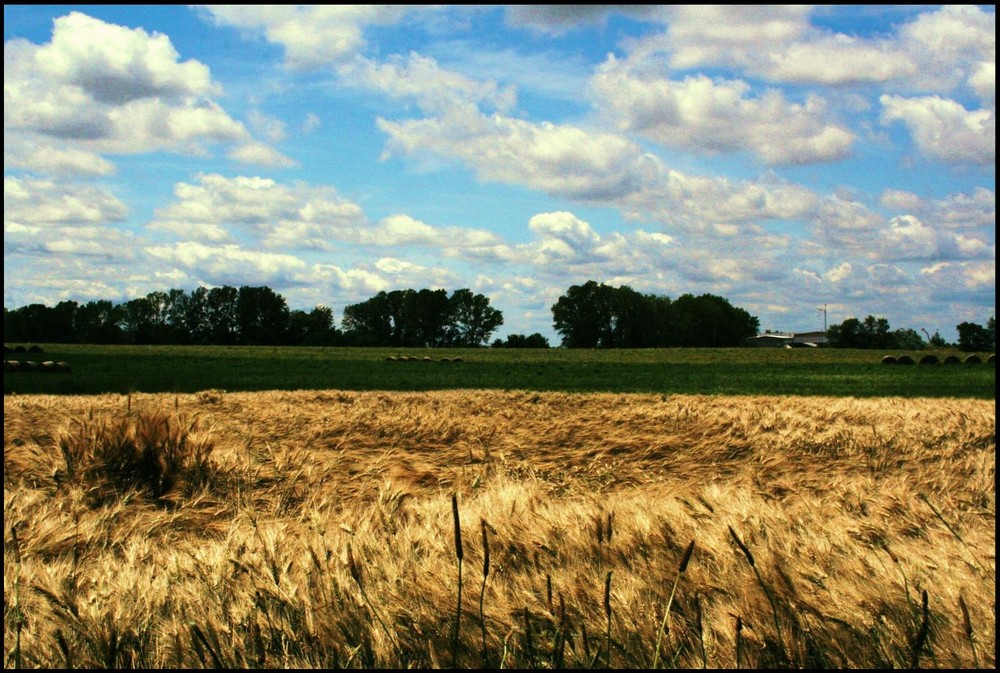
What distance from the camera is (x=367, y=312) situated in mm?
104188

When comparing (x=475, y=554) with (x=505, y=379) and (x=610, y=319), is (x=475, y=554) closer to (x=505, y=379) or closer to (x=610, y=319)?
(x=505, y=379)

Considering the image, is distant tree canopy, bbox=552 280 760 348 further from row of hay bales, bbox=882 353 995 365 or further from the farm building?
row of hay bales, bbox=882 353 995 365

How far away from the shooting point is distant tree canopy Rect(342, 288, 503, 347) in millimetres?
97375

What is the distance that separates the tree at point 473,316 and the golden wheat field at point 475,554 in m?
96.2

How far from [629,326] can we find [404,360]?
6315cm

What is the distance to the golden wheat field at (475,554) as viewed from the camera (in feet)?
8.51

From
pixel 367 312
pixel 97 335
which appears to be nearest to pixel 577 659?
pixel 97 335

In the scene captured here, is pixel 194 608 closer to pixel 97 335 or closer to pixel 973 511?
pixel 973 511

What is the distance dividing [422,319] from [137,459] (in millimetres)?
92051

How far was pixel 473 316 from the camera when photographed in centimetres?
10675

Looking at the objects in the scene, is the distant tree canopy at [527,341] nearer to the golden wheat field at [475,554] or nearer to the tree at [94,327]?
the tree at [94,327]

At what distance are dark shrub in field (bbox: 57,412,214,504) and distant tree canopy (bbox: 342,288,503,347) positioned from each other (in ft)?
277

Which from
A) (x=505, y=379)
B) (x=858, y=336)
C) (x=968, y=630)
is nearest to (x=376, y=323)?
(x=858, y=336)

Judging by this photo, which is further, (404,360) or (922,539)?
(404,360)
